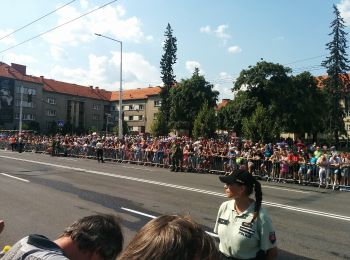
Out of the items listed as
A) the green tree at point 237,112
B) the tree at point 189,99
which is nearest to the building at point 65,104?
the tree at point 189,99

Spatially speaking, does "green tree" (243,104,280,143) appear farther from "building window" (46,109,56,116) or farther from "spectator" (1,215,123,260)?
"building window" (46,109,56,116)

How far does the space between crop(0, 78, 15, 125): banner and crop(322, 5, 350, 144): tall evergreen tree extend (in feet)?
198

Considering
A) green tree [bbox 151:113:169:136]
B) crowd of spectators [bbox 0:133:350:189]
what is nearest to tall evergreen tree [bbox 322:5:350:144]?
green tree [bbox 151:113:169:136]

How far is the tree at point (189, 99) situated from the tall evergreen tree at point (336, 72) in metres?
18.4

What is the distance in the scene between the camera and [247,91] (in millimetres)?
56094

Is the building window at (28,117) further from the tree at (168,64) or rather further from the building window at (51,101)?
the tree at (168,64)

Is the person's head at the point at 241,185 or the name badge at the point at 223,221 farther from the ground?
the person's head at the point at 241,185

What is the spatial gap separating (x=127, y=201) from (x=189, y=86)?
2257 inches

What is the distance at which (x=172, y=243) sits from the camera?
4.93ft

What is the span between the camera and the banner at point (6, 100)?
3332 inches

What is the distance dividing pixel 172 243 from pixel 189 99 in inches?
→ 2625

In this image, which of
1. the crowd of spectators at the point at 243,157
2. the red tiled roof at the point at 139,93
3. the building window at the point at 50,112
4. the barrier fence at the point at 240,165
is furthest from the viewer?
the red tiled roof at the point at 139,93

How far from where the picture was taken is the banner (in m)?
84.6

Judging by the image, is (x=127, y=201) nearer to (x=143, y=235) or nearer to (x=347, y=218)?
(x=347, y=218)
